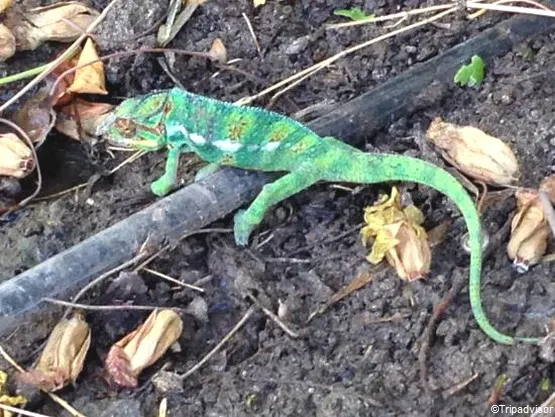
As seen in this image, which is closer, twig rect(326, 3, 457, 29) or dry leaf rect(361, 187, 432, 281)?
dry leaf rect(361, 187, 432, 281)

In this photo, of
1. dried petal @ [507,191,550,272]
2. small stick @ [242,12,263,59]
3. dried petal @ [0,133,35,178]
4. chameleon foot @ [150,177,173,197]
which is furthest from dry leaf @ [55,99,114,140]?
dried petal @ [507,191,550,272]

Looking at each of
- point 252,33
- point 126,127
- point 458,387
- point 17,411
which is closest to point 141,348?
point 17,411

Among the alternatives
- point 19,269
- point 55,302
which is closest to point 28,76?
point 19,269

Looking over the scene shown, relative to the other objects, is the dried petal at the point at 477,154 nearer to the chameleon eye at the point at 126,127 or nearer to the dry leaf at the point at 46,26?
the chameleon eye at the point at 126,127

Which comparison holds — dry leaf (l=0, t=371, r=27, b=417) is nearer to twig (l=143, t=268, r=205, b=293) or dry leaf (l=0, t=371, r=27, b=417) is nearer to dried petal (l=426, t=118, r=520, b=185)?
twig (l=143, t=268, r=205, b=293)

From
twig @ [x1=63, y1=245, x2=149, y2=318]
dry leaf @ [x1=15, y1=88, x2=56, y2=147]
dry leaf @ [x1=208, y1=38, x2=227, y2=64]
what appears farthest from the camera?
Answer: dry leaf @ [x1=208, y1=38, x2=227, y2=64]

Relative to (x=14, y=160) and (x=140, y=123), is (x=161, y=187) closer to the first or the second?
(x=140, y=123)
